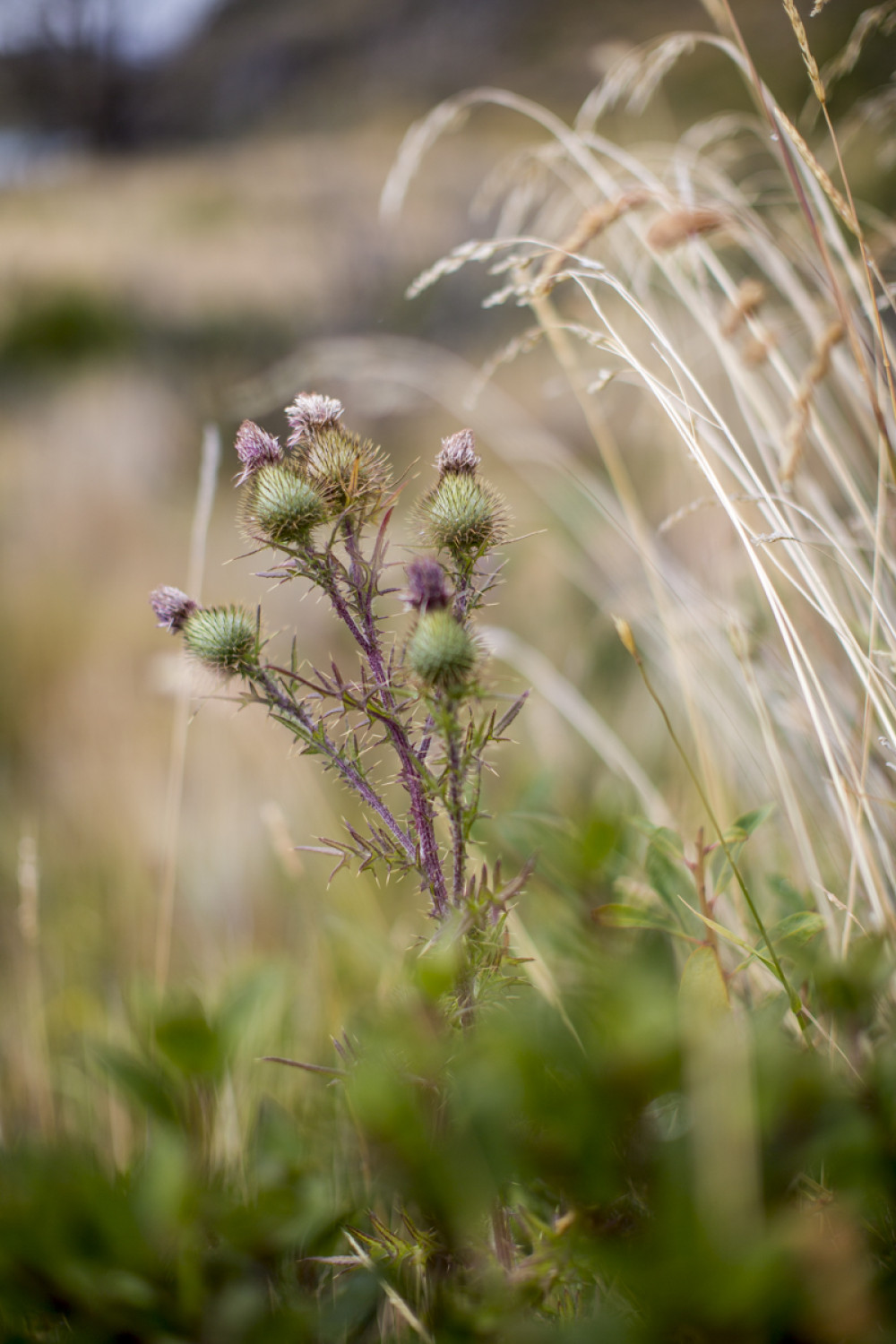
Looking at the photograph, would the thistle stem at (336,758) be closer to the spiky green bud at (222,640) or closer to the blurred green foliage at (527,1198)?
the spiky green bud at (222,640)

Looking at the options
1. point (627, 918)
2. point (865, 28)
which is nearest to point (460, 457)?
point (627, 918)

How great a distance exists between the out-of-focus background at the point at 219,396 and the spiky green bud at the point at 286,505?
124mm

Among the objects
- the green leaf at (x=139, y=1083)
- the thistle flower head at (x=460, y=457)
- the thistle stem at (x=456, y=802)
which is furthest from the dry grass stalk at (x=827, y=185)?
the green leaf at (x=139, y=1083)

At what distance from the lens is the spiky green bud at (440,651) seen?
55 centimetres

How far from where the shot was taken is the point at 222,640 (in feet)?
2.23

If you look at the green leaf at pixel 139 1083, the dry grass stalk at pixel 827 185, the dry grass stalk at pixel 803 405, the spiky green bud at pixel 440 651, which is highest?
the dry grass stalk at pixel 827 185

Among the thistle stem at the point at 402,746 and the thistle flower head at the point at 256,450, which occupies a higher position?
the thistle flower head at the point at 256,450

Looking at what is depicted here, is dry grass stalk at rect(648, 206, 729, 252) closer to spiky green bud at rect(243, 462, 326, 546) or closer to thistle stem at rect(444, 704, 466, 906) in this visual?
spiky green bud at rect(243, 462, 326, 546)

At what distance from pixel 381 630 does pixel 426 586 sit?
123 millimetres

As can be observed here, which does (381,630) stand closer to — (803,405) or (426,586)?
(426,586)

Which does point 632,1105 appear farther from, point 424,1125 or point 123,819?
point 123,819

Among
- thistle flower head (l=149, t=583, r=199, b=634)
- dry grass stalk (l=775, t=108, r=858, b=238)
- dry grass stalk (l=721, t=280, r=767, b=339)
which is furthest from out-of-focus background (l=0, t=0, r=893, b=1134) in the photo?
dry grass stalk (l=775, t=108, r=858, b=238)

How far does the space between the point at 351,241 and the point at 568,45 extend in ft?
37.0

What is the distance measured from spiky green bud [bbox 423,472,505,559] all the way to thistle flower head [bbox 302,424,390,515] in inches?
2.5
